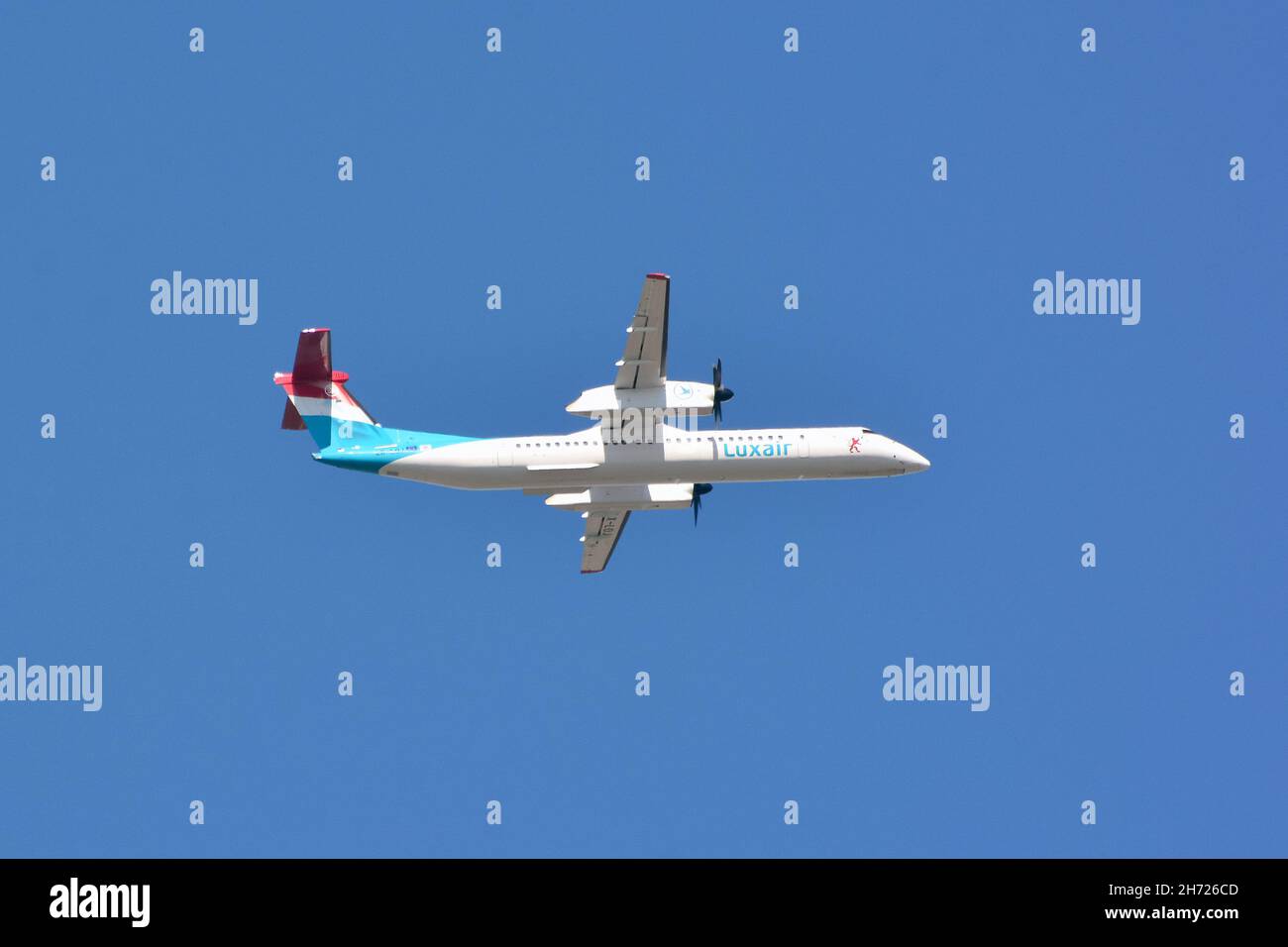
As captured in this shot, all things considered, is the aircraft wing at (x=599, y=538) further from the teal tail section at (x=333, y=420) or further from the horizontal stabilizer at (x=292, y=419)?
the horizontal stabilizer at (x=292, y=419)

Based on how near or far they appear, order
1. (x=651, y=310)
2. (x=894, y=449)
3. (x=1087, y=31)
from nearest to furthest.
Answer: (x=651, y=310) → (x=894, y=449) → (x=1087, y=31)

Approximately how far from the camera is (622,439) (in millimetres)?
40312

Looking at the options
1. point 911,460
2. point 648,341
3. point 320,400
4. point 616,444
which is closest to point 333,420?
point 320,400

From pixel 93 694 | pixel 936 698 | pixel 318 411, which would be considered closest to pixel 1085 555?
pixel 936 698

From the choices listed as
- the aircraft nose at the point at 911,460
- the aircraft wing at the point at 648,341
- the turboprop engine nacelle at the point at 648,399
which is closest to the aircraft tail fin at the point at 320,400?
the turboprop engine nacelle at the point at 648,399

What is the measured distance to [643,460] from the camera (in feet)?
132

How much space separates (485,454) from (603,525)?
5638mm

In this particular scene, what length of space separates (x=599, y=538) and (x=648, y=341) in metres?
7.24

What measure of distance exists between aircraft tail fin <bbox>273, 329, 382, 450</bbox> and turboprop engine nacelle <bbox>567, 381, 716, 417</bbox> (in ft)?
17.3

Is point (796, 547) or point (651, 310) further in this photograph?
point (796, 547)

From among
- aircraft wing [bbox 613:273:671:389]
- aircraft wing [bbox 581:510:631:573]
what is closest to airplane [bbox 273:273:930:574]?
aircraft wing [bbox 613:273:671:389]
